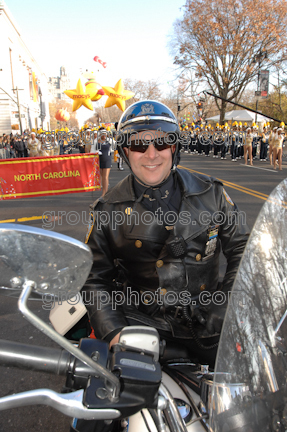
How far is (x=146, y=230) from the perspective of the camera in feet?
5.81

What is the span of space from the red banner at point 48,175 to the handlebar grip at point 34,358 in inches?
342

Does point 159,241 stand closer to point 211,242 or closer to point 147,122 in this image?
point 211,242

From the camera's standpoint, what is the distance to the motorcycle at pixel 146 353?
0.71 meters

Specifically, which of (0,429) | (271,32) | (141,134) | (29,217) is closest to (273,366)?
(141,134)

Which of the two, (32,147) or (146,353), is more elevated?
(146,353)

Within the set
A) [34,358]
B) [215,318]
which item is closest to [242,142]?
[215,318]

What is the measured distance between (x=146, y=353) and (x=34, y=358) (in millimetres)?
285

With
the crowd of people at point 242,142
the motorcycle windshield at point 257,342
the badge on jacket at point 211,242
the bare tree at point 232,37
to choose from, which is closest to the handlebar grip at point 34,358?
the motorcycle windshield at point 257,342

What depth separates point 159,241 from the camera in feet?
5.76

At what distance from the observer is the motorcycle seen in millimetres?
711

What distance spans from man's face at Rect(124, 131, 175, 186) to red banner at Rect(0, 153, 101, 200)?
762 centimetres

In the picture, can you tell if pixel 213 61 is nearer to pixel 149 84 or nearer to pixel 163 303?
pixel 149 84

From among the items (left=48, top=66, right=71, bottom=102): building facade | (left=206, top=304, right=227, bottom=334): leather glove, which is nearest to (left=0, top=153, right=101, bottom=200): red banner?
(left=206, top=304, right=227, bottom=334): leather glove

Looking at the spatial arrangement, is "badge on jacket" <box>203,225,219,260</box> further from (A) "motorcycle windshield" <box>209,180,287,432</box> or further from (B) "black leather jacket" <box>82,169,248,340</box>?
(A) "motorcycle windshield" <box>209,180,287,432</box>
